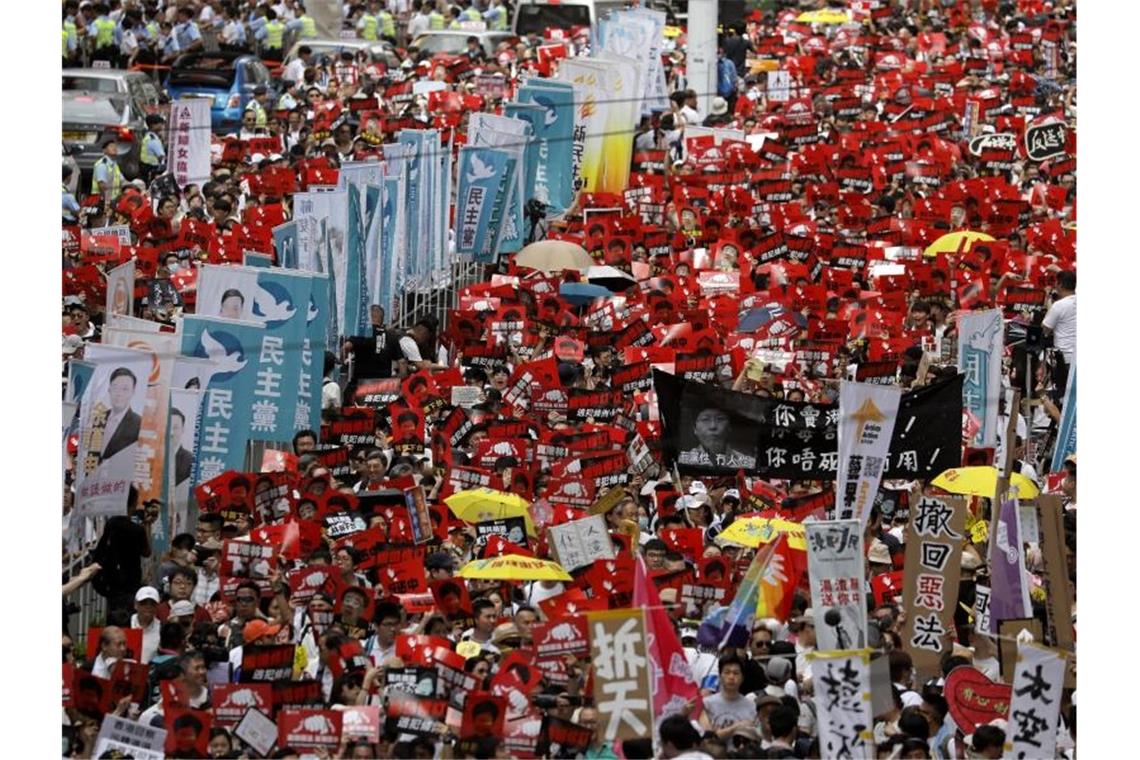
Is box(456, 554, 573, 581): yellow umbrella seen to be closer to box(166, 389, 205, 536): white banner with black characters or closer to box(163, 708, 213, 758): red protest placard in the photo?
box(166, 389, 205, 536): white banner with black characters

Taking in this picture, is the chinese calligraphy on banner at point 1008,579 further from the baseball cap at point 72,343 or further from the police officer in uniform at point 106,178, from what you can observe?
the police officer in uniform at point 106,178

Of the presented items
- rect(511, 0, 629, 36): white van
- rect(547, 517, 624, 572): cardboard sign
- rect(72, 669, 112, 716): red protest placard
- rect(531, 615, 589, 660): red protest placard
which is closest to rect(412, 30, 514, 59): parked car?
rect(511, 0, 629, 36): white van

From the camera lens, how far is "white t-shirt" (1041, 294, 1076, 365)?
2206 cm

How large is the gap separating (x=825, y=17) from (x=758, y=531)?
2963 cm

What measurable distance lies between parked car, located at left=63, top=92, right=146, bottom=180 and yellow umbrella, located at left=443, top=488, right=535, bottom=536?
1335 centimetres

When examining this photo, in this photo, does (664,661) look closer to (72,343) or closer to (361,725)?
(361,725)

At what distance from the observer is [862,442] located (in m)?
17.7

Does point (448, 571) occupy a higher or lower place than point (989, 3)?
lower

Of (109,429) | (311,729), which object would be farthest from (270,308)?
(311,729)

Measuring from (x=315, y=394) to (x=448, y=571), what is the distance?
3585 millimetres

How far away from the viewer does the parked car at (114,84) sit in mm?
34094

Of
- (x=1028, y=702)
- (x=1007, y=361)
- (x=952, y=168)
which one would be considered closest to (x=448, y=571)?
(x=1028, y=702)

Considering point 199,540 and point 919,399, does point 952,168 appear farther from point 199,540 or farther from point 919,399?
point 199,540

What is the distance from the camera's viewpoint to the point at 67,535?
17609mm
